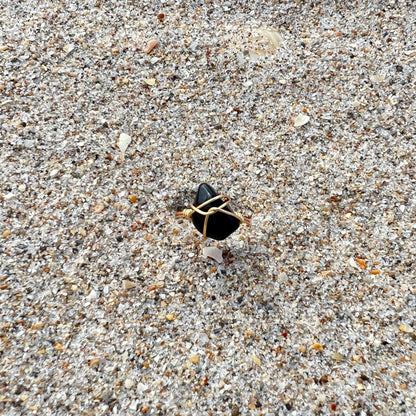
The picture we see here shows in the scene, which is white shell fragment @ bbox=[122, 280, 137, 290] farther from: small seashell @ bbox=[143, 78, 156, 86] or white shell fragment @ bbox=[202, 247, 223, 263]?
small seashell @ bbox=[143, 78, 156, 86]

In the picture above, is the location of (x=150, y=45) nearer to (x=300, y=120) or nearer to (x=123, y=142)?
(x=123, y=142)

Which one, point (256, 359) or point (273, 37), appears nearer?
point (256, 359)

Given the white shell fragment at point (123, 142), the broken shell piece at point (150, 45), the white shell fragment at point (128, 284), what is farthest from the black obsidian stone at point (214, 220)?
the broken shell piece at point (150, 45)

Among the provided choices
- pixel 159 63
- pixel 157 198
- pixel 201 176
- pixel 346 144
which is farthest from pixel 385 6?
pixel 157 198

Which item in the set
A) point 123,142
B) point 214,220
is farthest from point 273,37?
point 214,220

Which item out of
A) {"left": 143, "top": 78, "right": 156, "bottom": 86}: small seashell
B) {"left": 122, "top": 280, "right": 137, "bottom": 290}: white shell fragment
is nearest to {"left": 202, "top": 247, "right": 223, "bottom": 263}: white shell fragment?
{"left": 122, "top": 280, "right": 137, "bottom": 290}: white shell fragment

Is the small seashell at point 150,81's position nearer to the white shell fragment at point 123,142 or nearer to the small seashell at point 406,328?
the white shell fragment at point 123,142
